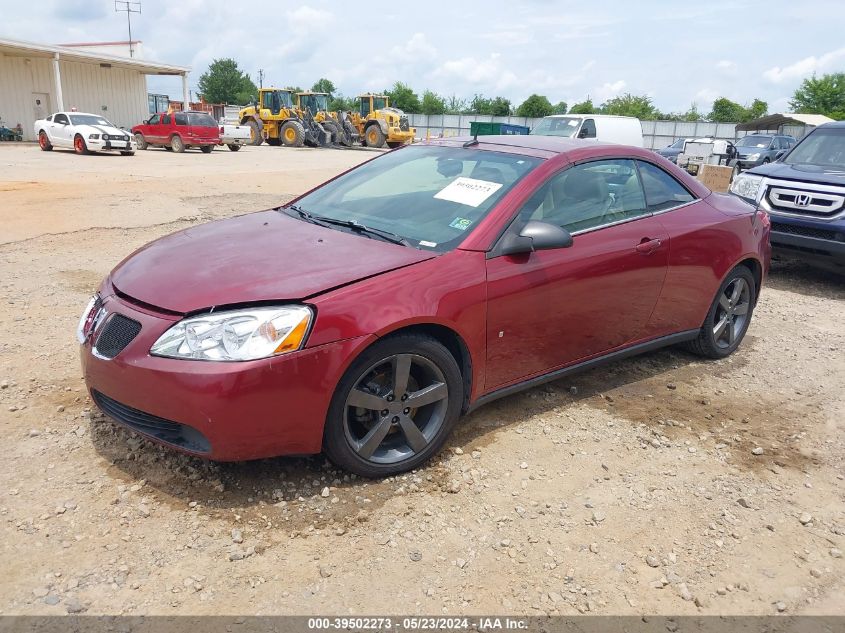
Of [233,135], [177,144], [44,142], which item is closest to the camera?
[44,142]

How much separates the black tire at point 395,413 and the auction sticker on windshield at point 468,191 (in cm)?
91

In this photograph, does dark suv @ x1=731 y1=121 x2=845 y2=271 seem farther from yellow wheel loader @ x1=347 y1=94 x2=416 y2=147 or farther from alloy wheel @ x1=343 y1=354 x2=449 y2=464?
yellow wheel loader @ x1=347 y1=94 x2=416 y2=147

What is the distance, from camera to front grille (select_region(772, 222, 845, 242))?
7229 millimetres

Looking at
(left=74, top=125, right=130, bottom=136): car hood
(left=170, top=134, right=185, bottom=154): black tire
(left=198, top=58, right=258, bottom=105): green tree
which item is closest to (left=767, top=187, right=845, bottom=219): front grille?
(left=74, top=125, right=130, bottom=136): car hood

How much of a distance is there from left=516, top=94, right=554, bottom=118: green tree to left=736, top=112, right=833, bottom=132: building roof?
31.1m

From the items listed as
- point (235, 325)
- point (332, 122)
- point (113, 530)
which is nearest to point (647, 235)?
point (235, 325)

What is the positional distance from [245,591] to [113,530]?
2.25ft

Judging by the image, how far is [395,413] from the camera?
3.12m

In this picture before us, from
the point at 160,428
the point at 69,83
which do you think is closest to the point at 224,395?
the point at 160,428

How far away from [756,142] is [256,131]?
74.3ft

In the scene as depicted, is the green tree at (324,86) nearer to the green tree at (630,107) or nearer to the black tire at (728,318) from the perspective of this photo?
the green tree at (630,107)

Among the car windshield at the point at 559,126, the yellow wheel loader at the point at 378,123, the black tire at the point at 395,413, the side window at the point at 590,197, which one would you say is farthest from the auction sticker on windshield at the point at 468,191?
the yellow wheel loader at the point at 378,123

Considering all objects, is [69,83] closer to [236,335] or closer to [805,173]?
[805,173]

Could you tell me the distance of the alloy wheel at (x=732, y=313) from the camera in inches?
196
